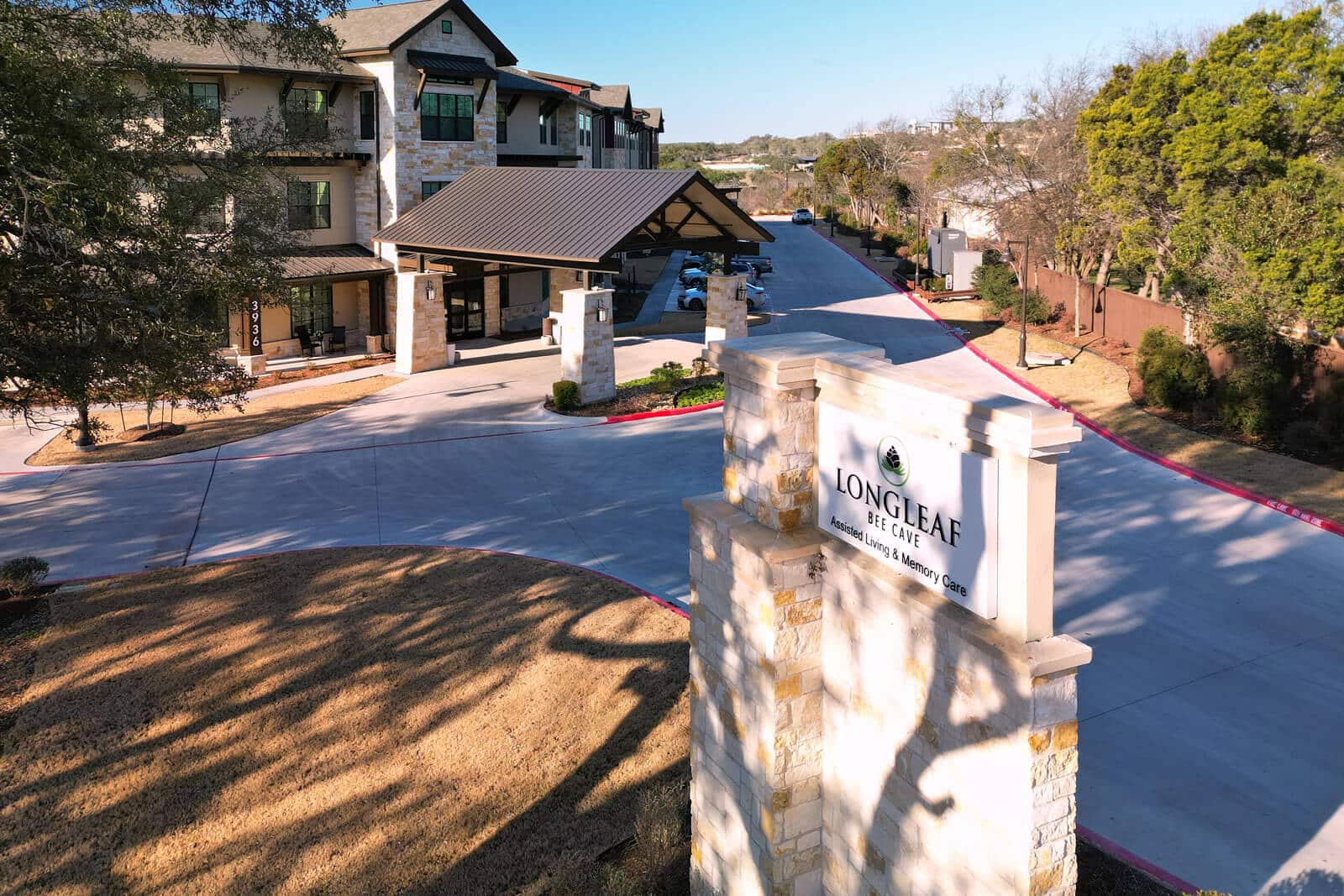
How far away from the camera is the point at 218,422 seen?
24.9 meters

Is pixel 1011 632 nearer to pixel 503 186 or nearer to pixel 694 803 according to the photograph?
pixel 694 803

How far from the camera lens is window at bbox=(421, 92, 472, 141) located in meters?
35.3

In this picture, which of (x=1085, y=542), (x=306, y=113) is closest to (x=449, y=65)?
(x=306, y=113)

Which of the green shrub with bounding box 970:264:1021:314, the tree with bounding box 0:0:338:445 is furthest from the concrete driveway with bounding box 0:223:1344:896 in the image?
the green shrub with bounding box 970:264:1021:314

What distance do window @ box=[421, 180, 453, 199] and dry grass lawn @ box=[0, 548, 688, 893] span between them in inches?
912

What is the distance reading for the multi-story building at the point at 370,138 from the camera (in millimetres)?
32656

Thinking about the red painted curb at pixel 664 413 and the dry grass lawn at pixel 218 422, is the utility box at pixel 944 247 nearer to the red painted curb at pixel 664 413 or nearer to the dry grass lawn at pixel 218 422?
the red painted curb at pixel 664 413

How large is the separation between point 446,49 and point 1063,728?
35.0 m

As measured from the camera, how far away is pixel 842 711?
7277 millimetres

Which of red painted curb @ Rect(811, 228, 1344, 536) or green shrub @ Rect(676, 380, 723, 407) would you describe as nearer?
red painted curb @ Rect(811, 228, 1344, 536)

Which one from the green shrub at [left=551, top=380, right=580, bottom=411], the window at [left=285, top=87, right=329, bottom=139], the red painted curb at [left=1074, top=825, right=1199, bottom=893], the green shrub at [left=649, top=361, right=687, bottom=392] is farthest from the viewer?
the green shrub at [left=649, top=361, right=687, bottom=392]

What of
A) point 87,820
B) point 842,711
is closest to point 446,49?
point 87,820

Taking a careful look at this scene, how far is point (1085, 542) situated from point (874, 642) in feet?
35.6

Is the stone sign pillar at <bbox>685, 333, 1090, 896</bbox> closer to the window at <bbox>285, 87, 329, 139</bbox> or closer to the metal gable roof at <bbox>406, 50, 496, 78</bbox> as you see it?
the window at <bbox>285, 87, 329, 139</bbox>
